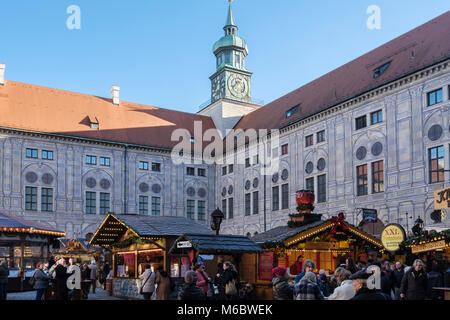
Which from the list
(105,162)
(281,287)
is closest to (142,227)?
(281,287)

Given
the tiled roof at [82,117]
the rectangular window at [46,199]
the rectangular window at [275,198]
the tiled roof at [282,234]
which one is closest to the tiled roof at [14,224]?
the tiled roof at [282,234]

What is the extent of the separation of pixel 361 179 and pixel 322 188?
408cm

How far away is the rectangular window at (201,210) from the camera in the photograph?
174ft

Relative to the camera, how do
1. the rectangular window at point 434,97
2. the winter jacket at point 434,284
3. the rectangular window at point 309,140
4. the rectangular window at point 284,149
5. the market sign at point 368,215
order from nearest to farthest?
1. the winter jacket at point 434,284
2. the market sign at point 368,215
3. the rectangular window at point 434,97
4. the rectangular window at point 309,140
5. the rectangular window at point 284,149

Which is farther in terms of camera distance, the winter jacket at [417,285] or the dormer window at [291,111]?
the dormer window at [291,111]

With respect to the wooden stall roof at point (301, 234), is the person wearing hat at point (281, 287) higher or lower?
lower


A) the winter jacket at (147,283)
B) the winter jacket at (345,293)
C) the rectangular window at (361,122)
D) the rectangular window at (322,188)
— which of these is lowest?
the winter jacket at (147,283)

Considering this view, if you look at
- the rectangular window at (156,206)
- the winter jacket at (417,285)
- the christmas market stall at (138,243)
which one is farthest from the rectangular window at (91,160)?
the winter jacket at (417,285)

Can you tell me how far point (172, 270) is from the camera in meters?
20.6

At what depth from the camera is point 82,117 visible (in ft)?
164

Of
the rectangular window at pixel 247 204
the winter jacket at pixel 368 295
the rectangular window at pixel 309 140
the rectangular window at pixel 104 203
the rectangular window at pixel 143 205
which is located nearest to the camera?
the winter jacket at pixel 368 295

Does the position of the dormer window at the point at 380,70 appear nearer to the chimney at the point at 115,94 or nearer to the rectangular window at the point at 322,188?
the rectangular window at the point at 322,188

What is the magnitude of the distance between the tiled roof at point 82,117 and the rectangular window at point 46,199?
5000 millimetres
